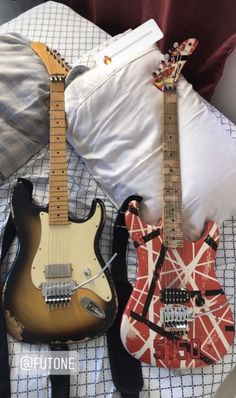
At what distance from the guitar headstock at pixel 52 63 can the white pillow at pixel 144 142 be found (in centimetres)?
7

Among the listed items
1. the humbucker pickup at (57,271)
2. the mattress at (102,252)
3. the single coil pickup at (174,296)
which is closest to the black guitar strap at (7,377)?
the mattress at (102,252)

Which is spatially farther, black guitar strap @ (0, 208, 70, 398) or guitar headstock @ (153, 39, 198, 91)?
guitar headstock @ (153, 39, 198, 91)

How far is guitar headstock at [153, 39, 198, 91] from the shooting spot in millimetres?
1090

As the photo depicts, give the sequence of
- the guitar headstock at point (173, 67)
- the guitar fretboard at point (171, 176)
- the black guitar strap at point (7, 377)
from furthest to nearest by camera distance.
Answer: the guitar headstock at point (173, 67), the guitar fretboard at point (171, 176), the black guitar strap at point (7, 377)

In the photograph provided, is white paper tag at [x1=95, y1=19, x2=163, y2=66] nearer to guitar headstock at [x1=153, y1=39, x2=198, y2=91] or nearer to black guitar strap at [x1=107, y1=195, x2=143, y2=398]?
guitar headstock at [x1=153, y1=39, x2=198, y2=91]

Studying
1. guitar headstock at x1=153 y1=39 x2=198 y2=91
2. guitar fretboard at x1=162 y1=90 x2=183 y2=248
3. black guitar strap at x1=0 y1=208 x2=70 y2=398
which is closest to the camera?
black guitar strap at x1=0 y1=208 x2=70 y2=398

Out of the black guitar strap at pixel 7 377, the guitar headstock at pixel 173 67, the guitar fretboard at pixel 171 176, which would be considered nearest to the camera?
the black guitar strap at pixel 7 377

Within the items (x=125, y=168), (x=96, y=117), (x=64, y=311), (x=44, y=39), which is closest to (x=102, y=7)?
(x=44, y=39)

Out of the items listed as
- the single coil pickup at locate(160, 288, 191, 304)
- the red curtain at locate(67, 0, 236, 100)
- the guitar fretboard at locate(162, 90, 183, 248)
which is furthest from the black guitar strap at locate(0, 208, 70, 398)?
the red curtain at locate(67, 0, 236, 100)

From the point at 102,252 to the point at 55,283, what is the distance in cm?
16

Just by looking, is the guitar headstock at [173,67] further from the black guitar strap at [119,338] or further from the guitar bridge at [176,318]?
the guitar bridge at [176,318]

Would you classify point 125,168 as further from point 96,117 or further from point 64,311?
point 64,311

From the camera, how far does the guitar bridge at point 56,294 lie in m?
0.92

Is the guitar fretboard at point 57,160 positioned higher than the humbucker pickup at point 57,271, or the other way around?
the guitar fretboard at point 57,160
